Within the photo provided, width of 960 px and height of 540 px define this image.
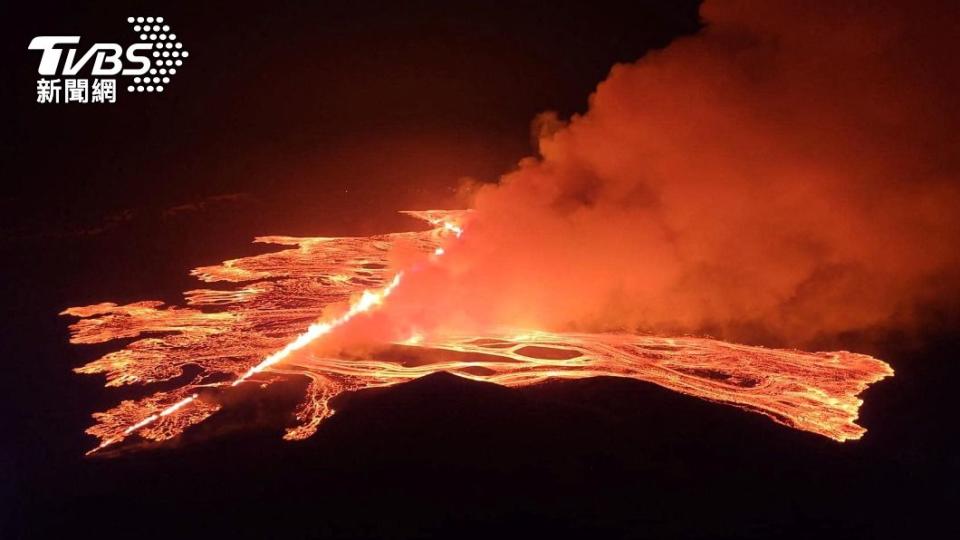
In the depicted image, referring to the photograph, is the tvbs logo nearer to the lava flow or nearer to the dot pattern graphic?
the dot pattern graphic

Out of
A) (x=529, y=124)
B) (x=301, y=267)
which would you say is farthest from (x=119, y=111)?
(x=529, y=124)

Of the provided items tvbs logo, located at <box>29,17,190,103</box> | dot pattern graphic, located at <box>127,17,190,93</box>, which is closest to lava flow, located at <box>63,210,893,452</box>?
tvbs logo, located at <box>29,17,190,103</box>

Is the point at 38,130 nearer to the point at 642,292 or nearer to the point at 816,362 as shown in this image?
the point at 642,292

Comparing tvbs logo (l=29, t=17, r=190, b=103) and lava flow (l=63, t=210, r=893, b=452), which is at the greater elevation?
tvbs logo (l=29, t=17, r=190, b=103)

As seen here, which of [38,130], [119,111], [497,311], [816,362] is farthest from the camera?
[119,111]

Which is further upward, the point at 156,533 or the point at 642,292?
the point at 642,292

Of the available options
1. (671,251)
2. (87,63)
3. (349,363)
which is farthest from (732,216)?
(87,63)

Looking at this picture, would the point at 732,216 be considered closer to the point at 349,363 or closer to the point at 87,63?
the point at 349,363
